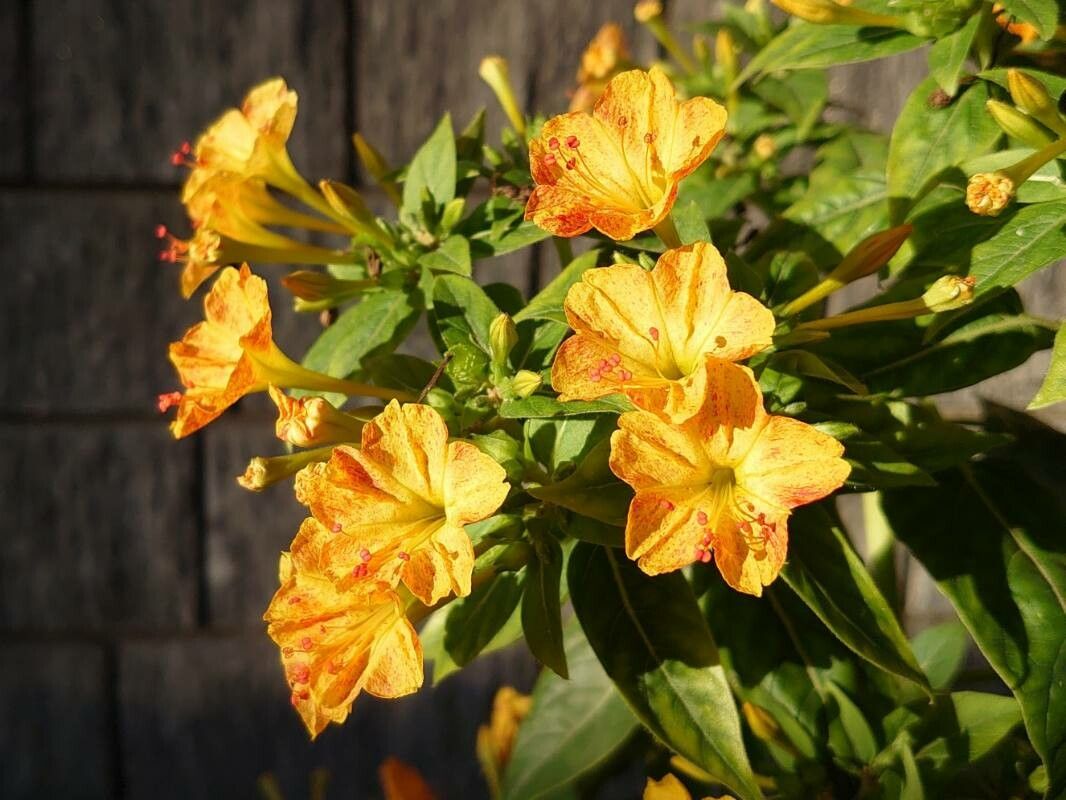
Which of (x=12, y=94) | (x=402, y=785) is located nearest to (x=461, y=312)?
(x=402, y=785)

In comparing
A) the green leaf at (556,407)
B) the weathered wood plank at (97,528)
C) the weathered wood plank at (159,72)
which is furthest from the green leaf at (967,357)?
the weathered wood plank at (97,528)

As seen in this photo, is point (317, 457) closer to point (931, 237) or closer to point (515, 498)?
point (515, 498)

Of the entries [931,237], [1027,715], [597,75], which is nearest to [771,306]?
[931,237]

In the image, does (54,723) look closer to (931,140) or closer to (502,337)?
(502,337)

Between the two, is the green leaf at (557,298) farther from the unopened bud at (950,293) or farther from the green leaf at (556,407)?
the unopened bud at (950,293)

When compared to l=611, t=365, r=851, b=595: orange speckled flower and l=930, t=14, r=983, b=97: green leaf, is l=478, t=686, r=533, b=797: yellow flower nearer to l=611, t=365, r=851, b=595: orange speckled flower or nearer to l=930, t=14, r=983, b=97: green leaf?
l=611, t=365, r=851, b=595: orange speckled flower

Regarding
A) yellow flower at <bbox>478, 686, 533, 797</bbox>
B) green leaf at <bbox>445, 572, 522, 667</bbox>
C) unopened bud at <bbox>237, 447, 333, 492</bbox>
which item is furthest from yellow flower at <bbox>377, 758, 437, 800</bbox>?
unopened bud at <bbox>237, 447, 333, 492</bbox>
